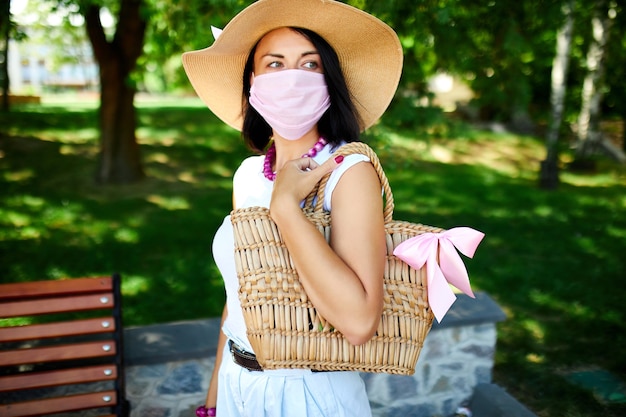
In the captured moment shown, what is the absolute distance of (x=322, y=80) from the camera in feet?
5.58

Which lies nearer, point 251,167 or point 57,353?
point 251,167

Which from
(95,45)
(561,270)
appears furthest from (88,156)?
(561,270)

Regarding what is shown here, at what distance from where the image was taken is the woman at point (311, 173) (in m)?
1.35

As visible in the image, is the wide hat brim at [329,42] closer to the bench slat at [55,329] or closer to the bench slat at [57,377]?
the bench slat at [55,329]

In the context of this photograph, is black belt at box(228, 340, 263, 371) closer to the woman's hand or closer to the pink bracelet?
the pink bracelet

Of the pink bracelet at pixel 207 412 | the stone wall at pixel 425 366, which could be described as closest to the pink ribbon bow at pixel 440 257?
the pink bracelet at pixel 207 412

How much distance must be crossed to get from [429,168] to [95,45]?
20.7ft

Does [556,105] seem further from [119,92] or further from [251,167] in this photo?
[251,167]

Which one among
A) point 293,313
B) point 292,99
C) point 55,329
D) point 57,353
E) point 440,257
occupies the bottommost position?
point 57,353

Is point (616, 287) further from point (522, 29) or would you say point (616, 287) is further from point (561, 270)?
point (522, 29)

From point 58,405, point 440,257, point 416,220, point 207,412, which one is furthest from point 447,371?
point 416,220

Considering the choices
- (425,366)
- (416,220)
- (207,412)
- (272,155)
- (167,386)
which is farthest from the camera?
(416,220)

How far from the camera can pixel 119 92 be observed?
9195 mm

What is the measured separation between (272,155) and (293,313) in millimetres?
650
